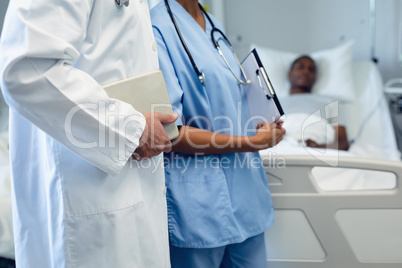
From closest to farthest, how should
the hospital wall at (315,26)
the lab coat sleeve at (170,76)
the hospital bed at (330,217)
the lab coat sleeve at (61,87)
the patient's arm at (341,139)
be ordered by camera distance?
the lab coat sleeve at (61,87) < the lab coat sleeve at (170,76) < the hospital bed at (330,217) < the patient's arm at (341,139) < the hospital wall at (315,26)

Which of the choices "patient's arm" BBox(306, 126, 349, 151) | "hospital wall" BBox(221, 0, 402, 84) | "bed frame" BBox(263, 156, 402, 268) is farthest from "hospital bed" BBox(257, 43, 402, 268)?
"hospital wall" BBox(221, 0, 402, 84)

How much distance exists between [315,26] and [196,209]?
8.23 ft

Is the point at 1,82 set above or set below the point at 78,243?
above

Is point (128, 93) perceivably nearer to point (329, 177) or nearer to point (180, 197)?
point (180, 197)

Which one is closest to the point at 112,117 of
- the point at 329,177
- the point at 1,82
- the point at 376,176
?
the point at 1,82

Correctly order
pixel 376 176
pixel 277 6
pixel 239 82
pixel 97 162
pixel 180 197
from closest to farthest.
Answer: pixel 97 162
pixel 180 197
pixel 239 82
pixel 376 176
pixel 277 6

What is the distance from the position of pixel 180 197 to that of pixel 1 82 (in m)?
0.54

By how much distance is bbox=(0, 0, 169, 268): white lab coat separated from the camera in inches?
25.9

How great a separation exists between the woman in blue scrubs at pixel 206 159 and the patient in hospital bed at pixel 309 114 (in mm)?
614

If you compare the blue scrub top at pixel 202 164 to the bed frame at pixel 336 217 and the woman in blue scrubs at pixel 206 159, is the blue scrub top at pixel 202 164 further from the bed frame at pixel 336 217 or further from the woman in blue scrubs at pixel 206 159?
the bed frame at pixel 336 217

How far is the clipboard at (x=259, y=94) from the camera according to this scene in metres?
1.09

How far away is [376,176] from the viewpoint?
6.07ft

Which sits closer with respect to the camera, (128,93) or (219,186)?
(128,93)

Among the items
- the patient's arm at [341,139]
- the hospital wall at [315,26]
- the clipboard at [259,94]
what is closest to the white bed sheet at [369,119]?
the patient's arm at [341,139]
